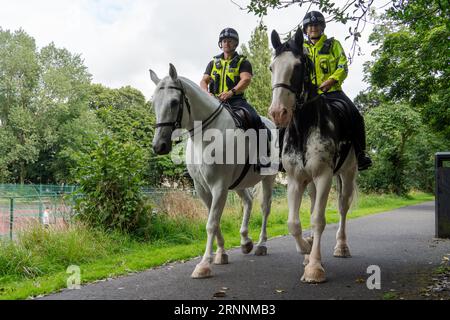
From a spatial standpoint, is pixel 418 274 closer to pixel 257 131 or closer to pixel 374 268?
pixel 374 268

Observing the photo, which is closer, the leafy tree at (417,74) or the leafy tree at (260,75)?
the leafy tree at (417,74)

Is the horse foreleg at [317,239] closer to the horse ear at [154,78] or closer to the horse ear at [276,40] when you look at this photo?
the horse ear at [276,40]

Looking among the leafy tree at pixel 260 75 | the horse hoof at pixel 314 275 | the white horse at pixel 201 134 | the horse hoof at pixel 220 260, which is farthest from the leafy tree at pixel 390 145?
the horse hoof at pixel 314 275

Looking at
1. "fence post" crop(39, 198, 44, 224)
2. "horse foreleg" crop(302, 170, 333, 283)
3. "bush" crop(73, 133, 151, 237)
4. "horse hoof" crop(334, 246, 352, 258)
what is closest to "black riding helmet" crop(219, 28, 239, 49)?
"horse foreleg" crop(302, 170, 333, 283)

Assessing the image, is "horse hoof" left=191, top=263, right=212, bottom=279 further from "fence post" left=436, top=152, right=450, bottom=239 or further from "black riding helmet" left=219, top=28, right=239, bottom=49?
"fence post" left=436, top=152, right=450, bottom=239

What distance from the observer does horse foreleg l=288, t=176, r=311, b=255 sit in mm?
5531

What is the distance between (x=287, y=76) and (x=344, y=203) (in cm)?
329

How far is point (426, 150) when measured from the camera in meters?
35.2

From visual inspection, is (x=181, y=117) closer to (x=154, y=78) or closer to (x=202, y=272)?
(x=154, y=78)

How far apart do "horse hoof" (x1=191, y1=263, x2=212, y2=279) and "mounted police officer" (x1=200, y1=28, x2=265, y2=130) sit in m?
2.36

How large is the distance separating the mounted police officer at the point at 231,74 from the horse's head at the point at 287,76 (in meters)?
1.54

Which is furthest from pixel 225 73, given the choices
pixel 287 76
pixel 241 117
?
pixel 287 76

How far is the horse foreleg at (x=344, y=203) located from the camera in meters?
7.20

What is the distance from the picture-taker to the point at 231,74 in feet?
23.3
